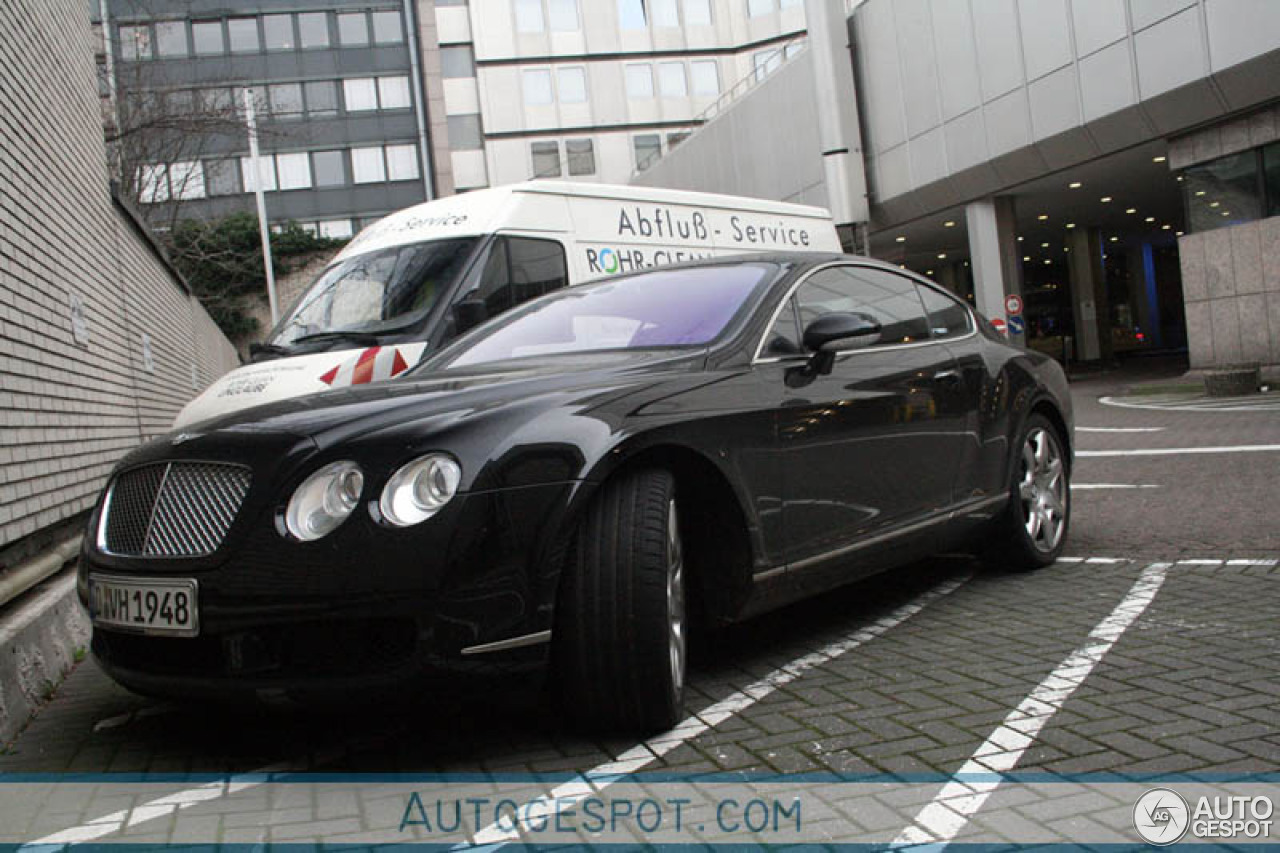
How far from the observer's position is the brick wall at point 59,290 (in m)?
6.11

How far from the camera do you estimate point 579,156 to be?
47688 millimetres

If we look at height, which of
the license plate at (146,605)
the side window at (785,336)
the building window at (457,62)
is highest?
the building window at (457,62)

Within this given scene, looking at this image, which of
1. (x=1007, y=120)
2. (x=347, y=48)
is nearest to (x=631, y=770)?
(x=1007, y=120)

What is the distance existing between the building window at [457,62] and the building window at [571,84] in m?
3.56

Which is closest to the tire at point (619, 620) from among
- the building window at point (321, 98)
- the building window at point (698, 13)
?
the building window at point (321, 98)

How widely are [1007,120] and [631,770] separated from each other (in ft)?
69.3

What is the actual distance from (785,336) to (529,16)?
150 feet

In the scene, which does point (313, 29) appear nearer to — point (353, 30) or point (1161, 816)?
point (353, 30)

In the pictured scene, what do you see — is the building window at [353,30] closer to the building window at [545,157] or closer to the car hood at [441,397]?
the building window at [545,157]

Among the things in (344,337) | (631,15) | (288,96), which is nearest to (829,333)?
(344,337)

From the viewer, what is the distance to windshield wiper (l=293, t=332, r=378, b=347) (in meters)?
8.97

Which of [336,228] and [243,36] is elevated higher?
[243,36]

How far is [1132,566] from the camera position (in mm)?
5379
